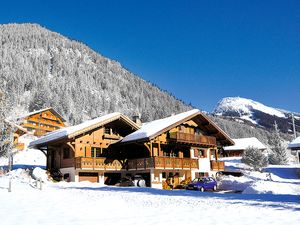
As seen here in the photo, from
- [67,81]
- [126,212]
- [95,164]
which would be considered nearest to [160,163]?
[95,164]

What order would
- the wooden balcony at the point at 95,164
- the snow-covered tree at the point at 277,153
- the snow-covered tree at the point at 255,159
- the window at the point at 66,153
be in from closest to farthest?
the wooden balcony at the point at 95,164
the window at the point at 66,153
the snow-covered tree at the point at 255,159
the snow-covered tree at the point at 277,153

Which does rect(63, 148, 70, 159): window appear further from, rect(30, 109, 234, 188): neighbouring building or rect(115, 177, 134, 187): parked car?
rect(115, 177, 134, 187): parked car

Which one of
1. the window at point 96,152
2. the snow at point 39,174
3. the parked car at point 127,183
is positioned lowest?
the parked car at point 127,183

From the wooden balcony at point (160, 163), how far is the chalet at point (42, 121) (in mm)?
49566

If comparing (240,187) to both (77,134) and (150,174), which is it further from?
(77,134)

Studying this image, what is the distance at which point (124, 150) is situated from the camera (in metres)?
36.8

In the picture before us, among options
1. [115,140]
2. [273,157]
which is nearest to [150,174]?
[115,140]

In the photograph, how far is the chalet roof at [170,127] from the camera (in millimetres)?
33156

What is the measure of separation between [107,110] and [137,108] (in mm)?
17624

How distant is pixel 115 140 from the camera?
1441 inches

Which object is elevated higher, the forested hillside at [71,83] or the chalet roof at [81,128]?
the forested hillside at [71,83]

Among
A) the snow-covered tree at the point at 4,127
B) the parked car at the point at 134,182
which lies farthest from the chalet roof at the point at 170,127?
the snow-covered tree at the point at 4,127

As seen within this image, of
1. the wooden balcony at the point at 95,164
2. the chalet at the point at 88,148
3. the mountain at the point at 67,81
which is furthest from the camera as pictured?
the mountain at the point at 67,81

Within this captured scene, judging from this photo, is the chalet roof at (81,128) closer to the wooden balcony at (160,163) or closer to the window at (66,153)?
the window at (66,153)
